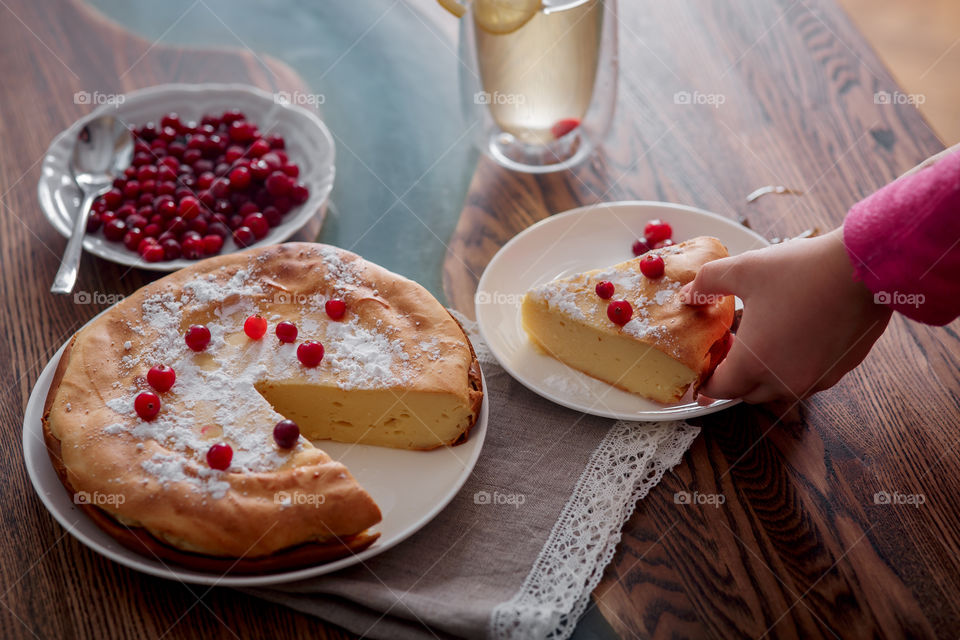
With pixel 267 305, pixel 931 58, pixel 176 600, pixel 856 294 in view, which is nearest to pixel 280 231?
pixel 267 305

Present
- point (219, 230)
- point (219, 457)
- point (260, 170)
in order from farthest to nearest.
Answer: point (260, 170) < point (219, 230) < point (219, 457)

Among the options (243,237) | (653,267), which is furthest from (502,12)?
(243,237)

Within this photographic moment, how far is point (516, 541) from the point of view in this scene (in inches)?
64.4

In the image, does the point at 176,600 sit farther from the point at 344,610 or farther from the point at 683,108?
the point at 683,108

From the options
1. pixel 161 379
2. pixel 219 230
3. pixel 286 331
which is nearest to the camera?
pixel 161 379

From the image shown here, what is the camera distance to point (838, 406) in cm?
186

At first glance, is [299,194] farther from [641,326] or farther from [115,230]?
[641,326]

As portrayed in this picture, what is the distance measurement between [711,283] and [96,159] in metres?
1.82

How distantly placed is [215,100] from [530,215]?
1.13 meters

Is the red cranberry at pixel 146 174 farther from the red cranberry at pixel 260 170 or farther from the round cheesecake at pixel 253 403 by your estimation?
the round cheesecake at pixel 253 403

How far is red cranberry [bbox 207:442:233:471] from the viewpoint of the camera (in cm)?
156

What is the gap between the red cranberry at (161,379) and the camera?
170 centimetres

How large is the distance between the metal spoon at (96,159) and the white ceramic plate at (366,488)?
1.90 feet

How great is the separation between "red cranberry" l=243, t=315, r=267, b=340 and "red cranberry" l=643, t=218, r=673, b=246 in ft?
3.48
